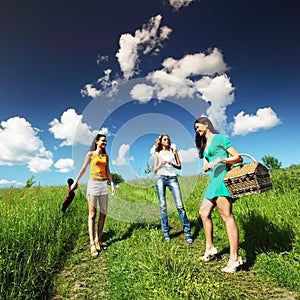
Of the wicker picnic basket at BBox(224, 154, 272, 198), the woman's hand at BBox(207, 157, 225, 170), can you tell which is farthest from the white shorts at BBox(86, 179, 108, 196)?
the wicker picnic basket at BBox(224, 154, 272, 198)

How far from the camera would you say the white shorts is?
5348 millimetres

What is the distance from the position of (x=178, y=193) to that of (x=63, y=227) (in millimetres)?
2840

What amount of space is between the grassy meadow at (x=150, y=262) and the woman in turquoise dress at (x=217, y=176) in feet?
0.82

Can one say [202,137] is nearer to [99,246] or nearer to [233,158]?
[233,158]

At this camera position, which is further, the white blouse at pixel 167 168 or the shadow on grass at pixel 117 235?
the shadow on grass at pixel 117 235

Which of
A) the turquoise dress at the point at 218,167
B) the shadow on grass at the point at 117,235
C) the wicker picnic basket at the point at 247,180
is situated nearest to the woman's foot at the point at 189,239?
the shadow on grass at the point at 117,235

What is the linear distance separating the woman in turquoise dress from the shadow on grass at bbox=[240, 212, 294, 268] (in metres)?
0.55

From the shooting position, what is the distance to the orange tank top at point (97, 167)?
539 centimetres

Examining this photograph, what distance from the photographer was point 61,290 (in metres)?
3.70

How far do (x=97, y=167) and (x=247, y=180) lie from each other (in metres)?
3.07

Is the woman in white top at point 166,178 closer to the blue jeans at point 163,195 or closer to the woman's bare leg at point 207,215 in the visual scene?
Result: the blue jeans at point 163,195

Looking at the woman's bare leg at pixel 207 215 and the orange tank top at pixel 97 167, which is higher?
the orange tank top at pixel 97 167

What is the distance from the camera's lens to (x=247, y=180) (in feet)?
11.6

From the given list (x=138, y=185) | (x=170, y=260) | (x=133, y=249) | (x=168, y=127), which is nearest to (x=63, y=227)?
(x=133, y=249)
